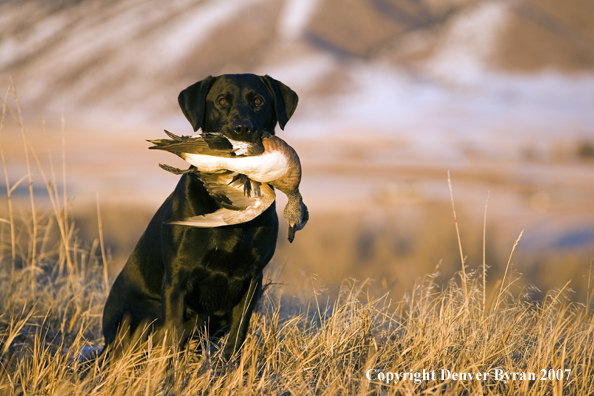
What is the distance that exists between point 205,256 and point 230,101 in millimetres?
854

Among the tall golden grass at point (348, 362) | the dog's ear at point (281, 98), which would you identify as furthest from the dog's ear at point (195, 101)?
the tall golden grass at point (348, 362)

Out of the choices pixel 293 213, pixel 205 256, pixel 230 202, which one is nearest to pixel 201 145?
pixel 230 202

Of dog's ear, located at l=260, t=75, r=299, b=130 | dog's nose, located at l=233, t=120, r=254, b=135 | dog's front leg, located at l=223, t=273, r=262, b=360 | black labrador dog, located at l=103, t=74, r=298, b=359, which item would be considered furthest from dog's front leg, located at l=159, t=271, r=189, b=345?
dog's ear, located at l=260, t=75, r=299, b=130

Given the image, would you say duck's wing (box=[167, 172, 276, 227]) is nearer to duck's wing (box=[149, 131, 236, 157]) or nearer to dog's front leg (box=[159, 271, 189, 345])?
duck's wing (box=[149, 131, 236, 157])

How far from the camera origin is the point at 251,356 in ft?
9.62

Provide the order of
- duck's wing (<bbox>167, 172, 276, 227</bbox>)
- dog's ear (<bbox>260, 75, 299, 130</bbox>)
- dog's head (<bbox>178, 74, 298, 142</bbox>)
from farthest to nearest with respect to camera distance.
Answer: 1. dog's ear (<bbox>260, 75, 299, 130</bbox>)
2. dog's head (<bbox>178, 74, 298, 142</bbox>)
3. duck's wing (<bbox>167, 172, 276, 227</bbox>)

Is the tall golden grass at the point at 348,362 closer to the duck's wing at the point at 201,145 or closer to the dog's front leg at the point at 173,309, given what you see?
the dog's front leg at the point at 173,309

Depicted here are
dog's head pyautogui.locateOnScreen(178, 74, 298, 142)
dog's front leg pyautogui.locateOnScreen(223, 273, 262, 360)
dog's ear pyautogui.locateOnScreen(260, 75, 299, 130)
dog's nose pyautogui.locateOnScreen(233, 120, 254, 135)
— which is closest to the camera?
dog's nose pyautogui.locateOnScreen(233, 120, 254, 135)

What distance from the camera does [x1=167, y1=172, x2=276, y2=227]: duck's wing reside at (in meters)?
2.59

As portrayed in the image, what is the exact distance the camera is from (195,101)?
3203 millimetres

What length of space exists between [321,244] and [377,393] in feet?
26.9

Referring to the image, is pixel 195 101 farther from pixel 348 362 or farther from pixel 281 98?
pixel 348 362

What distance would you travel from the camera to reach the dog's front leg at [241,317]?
301 cm

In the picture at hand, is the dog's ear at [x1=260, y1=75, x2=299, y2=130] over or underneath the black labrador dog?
over
